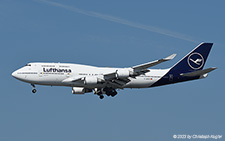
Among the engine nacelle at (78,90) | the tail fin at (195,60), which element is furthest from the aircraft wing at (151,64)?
the engine nacelle at (78,90)

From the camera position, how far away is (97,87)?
229 feet

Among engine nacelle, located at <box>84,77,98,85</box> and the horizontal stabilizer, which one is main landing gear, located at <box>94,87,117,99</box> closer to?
engine nacelle, located at <box>84,77,98,85</box>

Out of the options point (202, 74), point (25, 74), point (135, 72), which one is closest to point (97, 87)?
point (135, 72)

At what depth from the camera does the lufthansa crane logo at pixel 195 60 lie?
75000 millimetres

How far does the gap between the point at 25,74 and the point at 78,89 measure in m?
10.4

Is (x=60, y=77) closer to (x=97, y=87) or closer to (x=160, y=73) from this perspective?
(x=97, y=87)

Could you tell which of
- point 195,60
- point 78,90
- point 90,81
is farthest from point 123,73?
point 195,60

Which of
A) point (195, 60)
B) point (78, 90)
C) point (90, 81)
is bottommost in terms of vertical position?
point (78, 90)

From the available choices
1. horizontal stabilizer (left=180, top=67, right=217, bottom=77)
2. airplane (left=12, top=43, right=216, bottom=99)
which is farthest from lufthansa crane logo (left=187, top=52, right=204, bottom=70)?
horizontal stabilizer (left=180, top=67, right=217, bottom=77)

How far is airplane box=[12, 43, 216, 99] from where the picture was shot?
66938 mm

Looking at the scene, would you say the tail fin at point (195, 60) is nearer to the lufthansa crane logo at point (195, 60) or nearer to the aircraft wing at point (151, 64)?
the lufthansa crane logo at point (195, 60)

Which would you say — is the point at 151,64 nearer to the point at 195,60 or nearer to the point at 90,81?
the point at 90,81

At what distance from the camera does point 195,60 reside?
75188 millimetres

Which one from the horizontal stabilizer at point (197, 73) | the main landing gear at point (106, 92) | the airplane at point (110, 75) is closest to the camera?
the airplane at point (110, 75)
